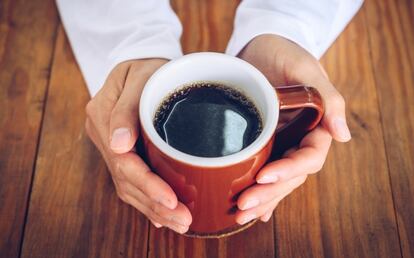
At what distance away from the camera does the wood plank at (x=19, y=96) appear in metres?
0.72

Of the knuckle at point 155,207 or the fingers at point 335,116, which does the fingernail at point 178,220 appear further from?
the fingers at point 335,116

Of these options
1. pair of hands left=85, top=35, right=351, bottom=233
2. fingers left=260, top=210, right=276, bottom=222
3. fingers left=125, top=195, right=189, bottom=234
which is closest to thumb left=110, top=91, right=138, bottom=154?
pair of hands left=85, top=35, right=351, bottom=233

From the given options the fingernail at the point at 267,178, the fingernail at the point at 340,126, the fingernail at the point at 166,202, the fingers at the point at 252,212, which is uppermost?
the fingernail at the point at 340,126

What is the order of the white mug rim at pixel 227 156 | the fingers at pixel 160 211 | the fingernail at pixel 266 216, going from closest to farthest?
the white mug rim at pixel 227 156 → the fingers at pixel 160 211 → the fingernail at pixel 266 216

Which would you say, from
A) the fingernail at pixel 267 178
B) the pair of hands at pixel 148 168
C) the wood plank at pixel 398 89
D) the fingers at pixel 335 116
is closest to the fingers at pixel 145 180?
the pair of hands at pixel 148 168

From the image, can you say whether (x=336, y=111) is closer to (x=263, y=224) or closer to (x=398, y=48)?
(x=263, y=224)

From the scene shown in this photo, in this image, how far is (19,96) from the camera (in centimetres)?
82

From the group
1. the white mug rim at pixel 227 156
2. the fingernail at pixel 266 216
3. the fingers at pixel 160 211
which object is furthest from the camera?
the fingernail at pixel 266 216

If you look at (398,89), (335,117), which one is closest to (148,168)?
(335,117)

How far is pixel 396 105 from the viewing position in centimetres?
83

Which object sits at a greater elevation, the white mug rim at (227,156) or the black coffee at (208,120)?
the white mug rim at (227,156)

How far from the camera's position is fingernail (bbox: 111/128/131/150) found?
1.85ft

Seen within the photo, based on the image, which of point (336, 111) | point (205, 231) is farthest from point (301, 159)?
point (205, 231)

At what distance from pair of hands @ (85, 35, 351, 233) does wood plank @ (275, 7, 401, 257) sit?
59 mm
